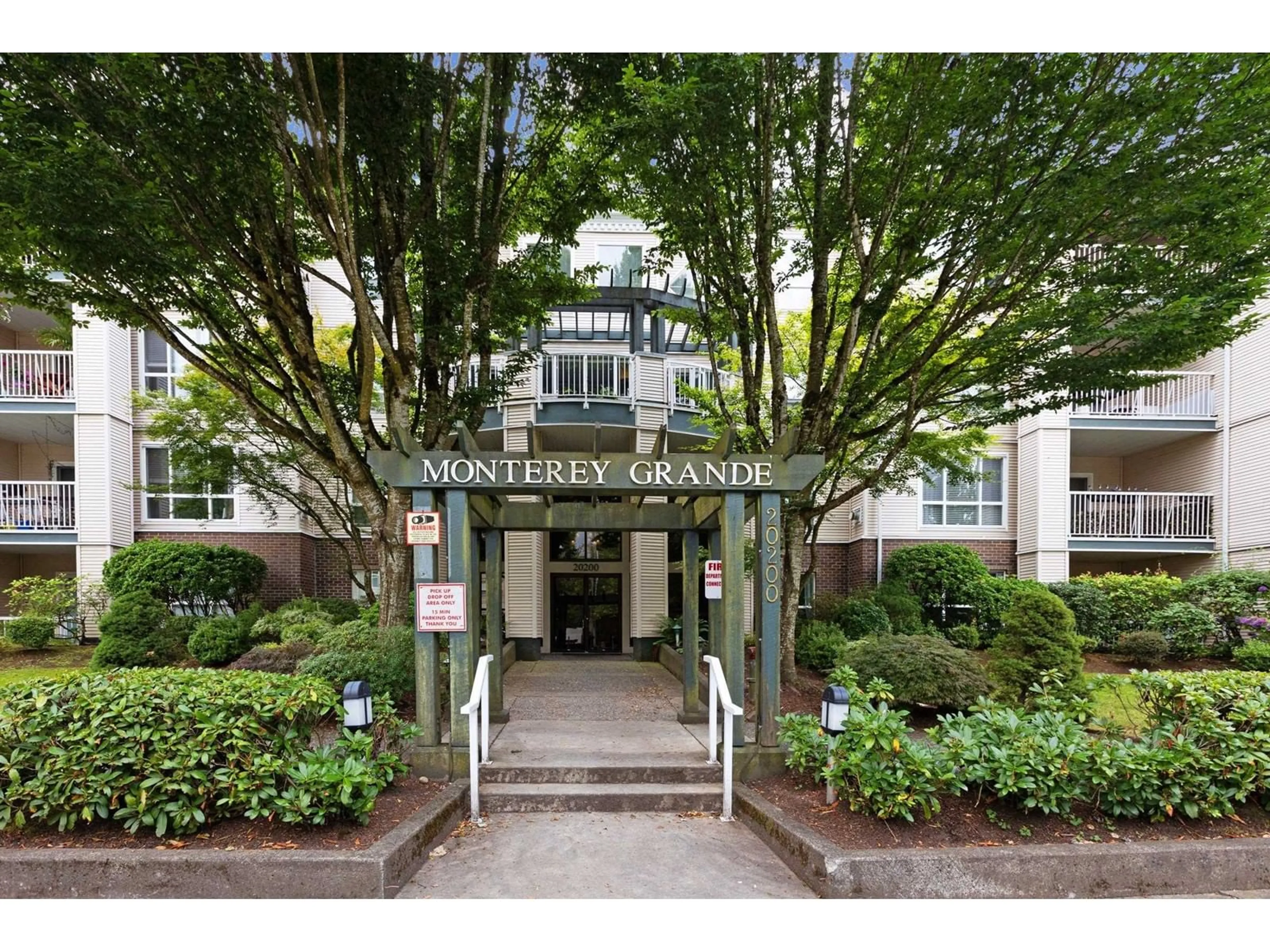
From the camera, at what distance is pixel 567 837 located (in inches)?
199

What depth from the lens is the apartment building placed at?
46.1 feet

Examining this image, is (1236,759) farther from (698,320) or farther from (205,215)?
(205,215)

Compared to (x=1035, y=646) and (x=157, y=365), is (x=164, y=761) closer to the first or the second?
(x=1035, y=646)

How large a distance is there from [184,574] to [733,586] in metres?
12.2

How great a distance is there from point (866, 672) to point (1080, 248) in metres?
6.43

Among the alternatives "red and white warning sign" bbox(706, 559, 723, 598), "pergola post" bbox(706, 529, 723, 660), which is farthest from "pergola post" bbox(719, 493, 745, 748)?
"red and white warning sign" bbox(706, 559, 723, 598)

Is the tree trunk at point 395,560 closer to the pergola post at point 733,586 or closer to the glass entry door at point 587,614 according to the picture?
the pergola post at point 733,586

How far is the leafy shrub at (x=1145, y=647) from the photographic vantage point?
466 inches

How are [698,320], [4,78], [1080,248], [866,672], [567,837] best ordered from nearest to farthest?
[567,837] < [4,78] < [866,672] < [1080,248] < [698,320]

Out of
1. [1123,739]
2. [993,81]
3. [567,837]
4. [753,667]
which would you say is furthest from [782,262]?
[567,837]

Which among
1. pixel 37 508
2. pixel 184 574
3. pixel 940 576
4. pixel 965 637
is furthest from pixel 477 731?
pixel 37 508

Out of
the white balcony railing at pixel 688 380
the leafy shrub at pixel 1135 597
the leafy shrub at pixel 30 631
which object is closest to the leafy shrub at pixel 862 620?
the leafy shrub at pixel 1135 597

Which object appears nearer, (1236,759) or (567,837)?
(1236,759)

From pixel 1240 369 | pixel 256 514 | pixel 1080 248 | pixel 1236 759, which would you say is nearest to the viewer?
pixel 1236 759
